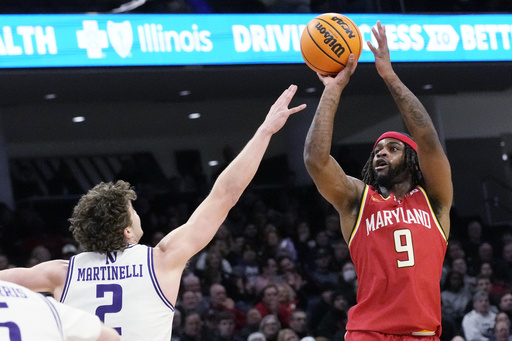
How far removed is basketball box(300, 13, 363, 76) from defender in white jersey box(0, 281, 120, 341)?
2.48 m

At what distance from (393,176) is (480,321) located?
5.55 m

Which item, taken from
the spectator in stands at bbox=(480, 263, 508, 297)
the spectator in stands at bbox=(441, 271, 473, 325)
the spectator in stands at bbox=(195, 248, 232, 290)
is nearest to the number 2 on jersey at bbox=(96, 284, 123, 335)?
the spectator in stands at bbox=(195, 248, 232, 290)

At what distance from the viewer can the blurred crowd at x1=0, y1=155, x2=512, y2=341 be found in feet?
28.6

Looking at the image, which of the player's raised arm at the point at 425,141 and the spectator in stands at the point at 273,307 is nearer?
the player's raised arm at the point at 425,141

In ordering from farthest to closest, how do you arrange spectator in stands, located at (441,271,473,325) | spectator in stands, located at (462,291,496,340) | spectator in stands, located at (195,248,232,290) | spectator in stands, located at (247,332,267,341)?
spectator in stands, located at (441,271,473,325)
spectator in stands, located at (195,248,232,290)
spectator in stands, located at (462,291,496,340)
spectator in stands, located at (247,332,267,341)

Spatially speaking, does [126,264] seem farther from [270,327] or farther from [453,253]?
[453,253]

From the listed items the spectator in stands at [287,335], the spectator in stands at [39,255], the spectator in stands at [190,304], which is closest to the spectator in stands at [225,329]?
the spectator in stands at [190,304]

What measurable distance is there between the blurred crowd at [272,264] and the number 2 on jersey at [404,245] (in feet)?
A: 13.9

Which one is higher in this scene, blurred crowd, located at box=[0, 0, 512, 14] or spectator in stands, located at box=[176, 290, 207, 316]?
blurred crowd, located at box=[0, 0, 512, 14]

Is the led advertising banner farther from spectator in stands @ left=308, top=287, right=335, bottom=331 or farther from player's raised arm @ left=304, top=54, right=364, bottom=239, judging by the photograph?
player's raised arm @ left=304, top=54, right=364, bottom=239

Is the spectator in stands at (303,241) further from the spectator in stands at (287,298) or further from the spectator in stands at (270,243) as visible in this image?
the spectator in stands at (287,298)

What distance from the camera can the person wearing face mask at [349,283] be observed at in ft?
32.6

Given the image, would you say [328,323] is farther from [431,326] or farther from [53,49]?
[431,326]

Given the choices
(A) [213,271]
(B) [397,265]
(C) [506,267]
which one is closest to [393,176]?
(B) [397,265]
